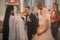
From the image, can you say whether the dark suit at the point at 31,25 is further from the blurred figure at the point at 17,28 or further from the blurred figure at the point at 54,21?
the blurred figure at the point at 54,21

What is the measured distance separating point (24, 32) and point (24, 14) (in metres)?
0.32

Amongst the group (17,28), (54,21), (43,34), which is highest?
(54,21)

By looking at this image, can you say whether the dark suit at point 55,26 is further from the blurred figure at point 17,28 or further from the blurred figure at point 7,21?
the blurred figure at point 7,21

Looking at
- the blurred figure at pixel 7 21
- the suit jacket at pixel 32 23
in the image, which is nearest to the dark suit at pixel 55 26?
the suit jacket at pixel 32 23

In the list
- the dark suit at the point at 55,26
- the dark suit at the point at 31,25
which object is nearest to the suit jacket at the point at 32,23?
the dark suit at the point at 31,25

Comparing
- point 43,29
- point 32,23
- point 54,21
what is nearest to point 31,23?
point 32,23

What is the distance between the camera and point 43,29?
466cm

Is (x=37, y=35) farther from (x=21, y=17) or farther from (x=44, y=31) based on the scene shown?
(x=21, y=17)

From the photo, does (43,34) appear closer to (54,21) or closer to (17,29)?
(54,21)

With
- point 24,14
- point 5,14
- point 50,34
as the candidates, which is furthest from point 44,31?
point 5,14

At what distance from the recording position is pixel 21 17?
15.3ft

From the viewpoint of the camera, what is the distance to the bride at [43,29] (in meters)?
4.63

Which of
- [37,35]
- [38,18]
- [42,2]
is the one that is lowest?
[37,35]

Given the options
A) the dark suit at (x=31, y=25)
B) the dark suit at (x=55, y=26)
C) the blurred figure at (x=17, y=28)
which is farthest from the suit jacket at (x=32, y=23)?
the dark suit at (x=55, y=26)
